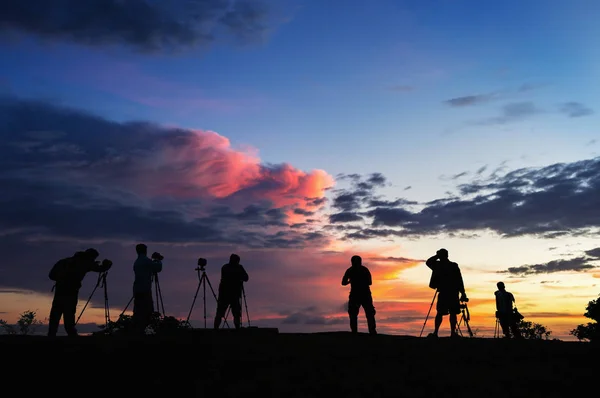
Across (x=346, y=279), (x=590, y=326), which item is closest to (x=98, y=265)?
(x=346, y=279)

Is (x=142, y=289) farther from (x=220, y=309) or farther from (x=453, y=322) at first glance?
(x=453, y=322)

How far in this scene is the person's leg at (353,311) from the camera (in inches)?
831

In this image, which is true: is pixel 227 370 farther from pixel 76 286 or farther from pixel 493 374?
pixel 76 286

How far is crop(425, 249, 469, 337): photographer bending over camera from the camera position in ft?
67.3

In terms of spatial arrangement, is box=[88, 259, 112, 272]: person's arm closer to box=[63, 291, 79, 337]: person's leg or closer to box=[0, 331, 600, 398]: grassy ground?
box=[63, 291, 79, 337]: person's leg

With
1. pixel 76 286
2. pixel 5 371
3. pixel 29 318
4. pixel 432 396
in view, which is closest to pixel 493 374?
pixel 432 396

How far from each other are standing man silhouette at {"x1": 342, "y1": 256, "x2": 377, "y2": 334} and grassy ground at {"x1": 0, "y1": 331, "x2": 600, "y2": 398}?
4408 millimetres

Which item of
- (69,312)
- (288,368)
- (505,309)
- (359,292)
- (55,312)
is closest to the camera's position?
Result: (288,368)

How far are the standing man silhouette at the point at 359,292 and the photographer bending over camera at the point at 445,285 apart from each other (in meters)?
2.04

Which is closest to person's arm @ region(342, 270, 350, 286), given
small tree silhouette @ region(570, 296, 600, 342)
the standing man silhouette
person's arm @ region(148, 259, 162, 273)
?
the standing man silhouette

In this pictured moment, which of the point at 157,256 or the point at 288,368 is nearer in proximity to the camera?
the point at 288,368

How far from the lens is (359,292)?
2106 cm

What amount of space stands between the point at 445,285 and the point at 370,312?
2.65 m

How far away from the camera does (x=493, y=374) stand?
12891mm
